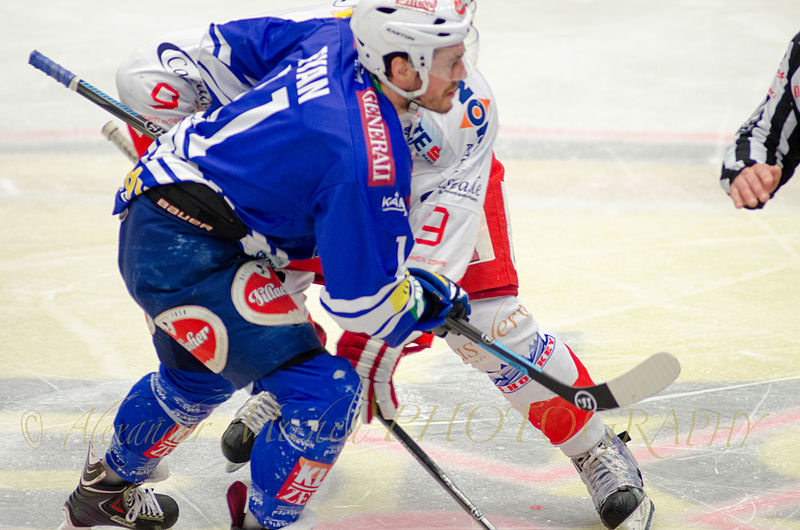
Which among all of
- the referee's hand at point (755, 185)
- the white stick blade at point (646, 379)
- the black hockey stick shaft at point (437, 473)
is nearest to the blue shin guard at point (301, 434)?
the black hockey stick shaft at point (437, 473)

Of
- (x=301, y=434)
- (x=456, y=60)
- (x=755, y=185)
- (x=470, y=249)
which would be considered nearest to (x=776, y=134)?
(x=755, y=185)

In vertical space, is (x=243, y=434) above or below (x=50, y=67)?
below

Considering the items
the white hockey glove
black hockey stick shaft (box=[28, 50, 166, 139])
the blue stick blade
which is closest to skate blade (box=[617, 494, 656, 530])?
the white hockey glove

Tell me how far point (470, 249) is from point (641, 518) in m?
0.90

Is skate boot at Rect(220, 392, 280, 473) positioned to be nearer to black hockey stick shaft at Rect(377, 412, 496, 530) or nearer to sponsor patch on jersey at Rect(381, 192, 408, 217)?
black hockey stick shaft at Rect(377, 412, 496, 530)

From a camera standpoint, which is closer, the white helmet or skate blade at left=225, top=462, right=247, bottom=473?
the white helmet

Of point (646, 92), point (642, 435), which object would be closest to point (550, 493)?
point (642, 435)

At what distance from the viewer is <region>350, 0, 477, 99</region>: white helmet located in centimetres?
209

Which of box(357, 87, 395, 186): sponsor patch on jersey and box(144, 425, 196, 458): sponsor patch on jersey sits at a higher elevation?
box(357, 87, 395, 186): sponsor patch on jersey

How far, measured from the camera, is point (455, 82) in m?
2.18

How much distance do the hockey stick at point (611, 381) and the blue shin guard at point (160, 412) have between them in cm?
65

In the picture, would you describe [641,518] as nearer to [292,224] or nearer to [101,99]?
[292,224]

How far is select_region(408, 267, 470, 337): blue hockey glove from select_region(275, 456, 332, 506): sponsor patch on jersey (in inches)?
15.4

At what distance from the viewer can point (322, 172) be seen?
Result: 202 cm
